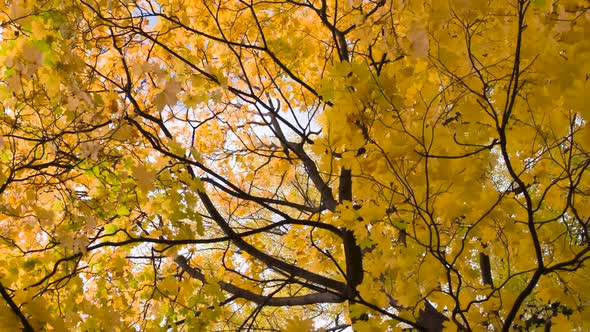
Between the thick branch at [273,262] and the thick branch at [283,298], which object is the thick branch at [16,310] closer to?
the thick branch at [273,262]

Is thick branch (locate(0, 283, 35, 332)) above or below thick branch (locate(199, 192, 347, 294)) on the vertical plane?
below

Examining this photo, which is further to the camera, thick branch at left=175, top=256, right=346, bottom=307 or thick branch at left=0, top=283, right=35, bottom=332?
thick branch at left=175, top=256, right=346, bottom=307

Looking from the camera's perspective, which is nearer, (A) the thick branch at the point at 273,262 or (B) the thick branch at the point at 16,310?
(B) the thick branch at the point at 16,310

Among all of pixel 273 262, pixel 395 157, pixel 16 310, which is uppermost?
pixel 273 262

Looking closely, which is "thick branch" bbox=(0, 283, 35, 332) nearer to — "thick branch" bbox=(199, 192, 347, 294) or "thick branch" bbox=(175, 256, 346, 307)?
"thick branch" bbox=(199, 192, 347, 294)

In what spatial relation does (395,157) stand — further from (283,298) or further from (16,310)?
(283,298)

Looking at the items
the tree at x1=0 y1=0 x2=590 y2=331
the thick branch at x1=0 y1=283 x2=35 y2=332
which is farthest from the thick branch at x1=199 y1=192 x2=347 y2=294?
the thick branch at x1=0 y1=283 x2=35 y2=332

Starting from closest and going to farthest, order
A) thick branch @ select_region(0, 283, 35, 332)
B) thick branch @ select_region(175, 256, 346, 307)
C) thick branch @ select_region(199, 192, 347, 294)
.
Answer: thick branch @ select_region(0, 283, 35, 332) < thick branch @ select_region(199, 192, 347, 294) < thick branch @ select_region(175, 256, 346, 307)

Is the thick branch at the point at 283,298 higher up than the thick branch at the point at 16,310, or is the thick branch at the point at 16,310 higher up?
the thick branch at the point at 283,298

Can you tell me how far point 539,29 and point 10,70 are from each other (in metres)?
2.31

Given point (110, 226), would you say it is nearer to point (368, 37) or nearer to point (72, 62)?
point (72, 62)

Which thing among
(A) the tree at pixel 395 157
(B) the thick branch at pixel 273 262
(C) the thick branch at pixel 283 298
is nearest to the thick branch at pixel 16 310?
(A) the tree at pixel 395 157

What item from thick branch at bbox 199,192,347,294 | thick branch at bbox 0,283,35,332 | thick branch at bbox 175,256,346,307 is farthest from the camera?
thick branch at bbox 175,256,346,307

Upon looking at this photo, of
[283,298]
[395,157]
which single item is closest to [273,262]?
[283,298]
